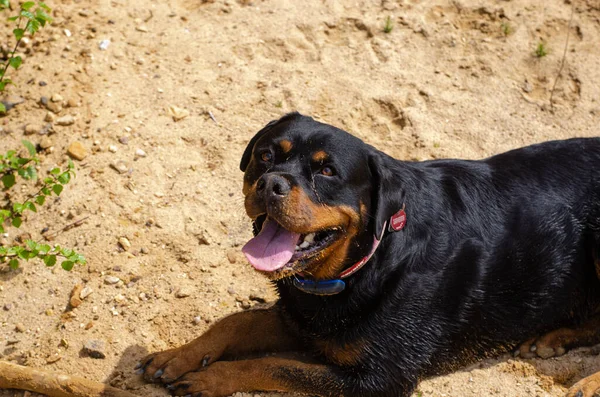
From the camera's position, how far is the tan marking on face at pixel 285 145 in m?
3.90

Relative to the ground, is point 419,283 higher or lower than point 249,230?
higher

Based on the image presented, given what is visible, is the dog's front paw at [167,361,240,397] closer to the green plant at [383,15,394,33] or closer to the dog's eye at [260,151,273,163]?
the dog's eye at [260,151,273,163]

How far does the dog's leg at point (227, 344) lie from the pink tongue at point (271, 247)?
0.75 meters

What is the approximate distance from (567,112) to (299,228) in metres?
3.30

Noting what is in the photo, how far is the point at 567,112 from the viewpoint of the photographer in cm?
602

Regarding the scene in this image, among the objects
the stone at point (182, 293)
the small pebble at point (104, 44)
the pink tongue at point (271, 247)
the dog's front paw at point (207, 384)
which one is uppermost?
the pink tongue at point (271, 247)

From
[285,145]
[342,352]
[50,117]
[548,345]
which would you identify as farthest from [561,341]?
[50,117]

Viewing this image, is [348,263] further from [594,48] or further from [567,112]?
[594,48]

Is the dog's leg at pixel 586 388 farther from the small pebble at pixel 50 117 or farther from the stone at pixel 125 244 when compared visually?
the small pebble at pixel 50 117

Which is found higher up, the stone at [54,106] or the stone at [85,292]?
the stone at [54,106]

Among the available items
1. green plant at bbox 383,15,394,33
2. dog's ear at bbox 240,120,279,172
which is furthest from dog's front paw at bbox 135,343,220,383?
green plant at bbox 383,15,394,33

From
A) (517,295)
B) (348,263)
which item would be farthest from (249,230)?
(517,295)

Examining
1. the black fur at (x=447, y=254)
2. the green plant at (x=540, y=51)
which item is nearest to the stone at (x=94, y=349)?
the black fur at (x=447, y=254)

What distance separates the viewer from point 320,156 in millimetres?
3805
